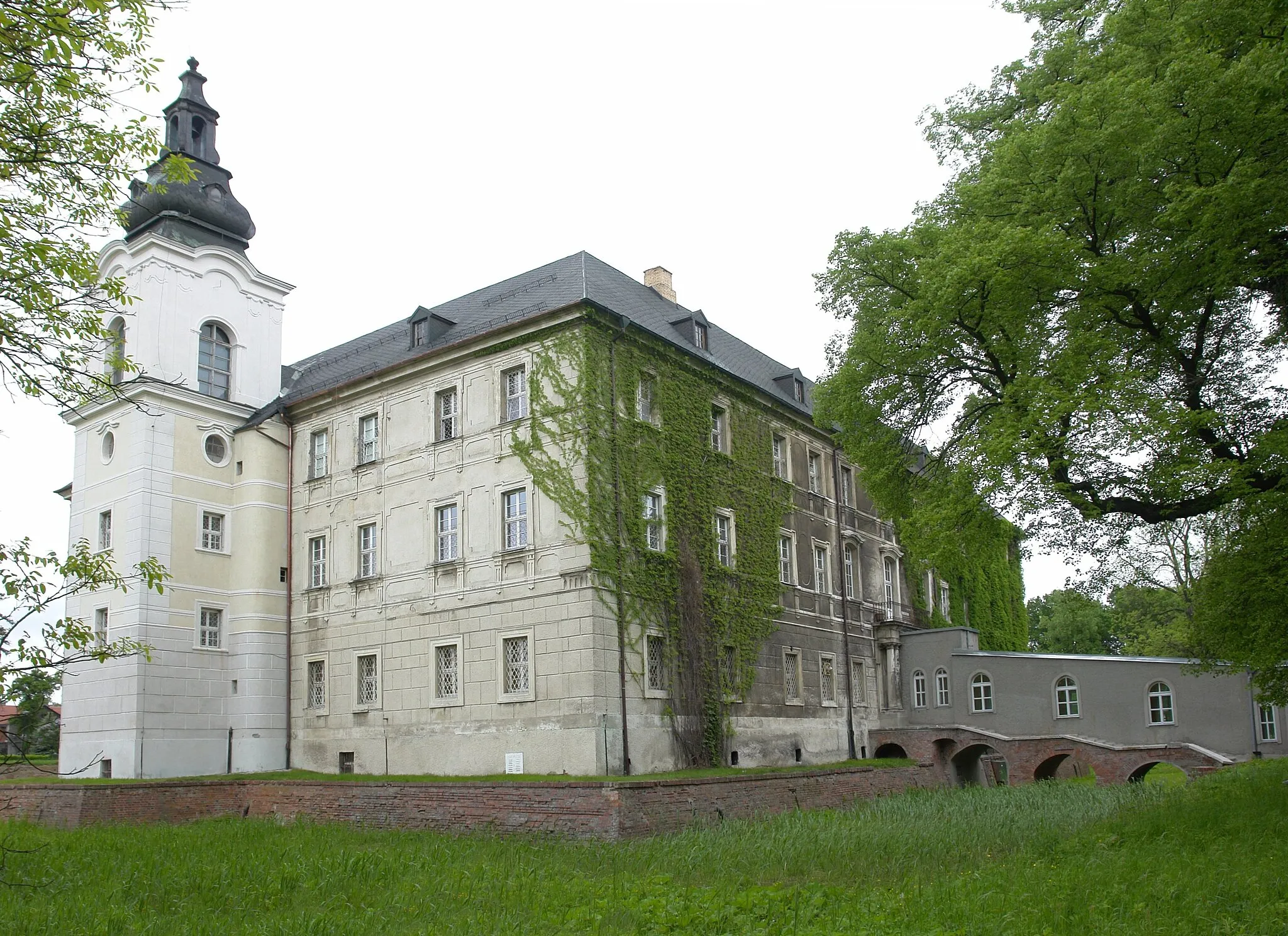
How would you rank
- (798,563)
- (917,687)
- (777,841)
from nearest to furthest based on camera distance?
1. (777,841)
2. (798,563)
3. (917,687)

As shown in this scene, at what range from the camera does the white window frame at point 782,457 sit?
30.9 metres

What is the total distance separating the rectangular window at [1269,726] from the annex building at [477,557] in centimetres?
6

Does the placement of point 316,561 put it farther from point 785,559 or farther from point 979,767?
point 979,767

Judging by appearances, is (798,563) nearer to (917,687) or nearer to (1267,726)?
(917,687)

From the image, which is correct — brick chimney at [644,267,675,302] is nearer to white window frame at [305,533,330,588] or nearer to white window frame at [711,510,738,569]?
white window frame at [711,510,738,569]

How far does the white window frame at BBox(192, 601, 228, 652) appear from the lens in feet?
90.7

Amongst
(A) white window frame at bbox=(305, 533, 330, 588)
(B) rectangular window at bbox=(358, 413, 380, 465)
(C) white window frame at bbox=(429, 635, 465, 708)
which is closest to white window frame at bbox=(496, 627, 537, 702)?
(C) white window frame at bbox=(429, 635, 465, 708)

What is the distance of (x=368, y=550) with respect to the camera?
27.4m

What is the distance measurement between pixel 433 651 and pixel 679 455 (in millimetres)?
7182

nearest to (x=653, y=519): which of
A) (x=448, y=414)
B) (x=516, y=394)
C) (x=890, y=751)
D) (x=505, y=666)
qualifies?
(x=516, y=394)

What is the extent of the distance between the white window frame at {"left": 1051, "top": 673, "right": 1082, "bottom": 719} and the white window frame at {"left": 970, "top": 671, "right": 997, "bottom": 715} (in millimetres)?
1843

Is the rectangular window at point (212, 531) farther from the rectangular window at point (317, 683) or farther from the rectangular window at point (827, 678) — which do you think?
the rectangular window at point (827, 678)

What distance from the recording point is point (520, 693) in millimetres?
23250

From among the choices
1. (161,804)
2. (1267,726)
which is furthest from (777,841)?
(1267,726)
